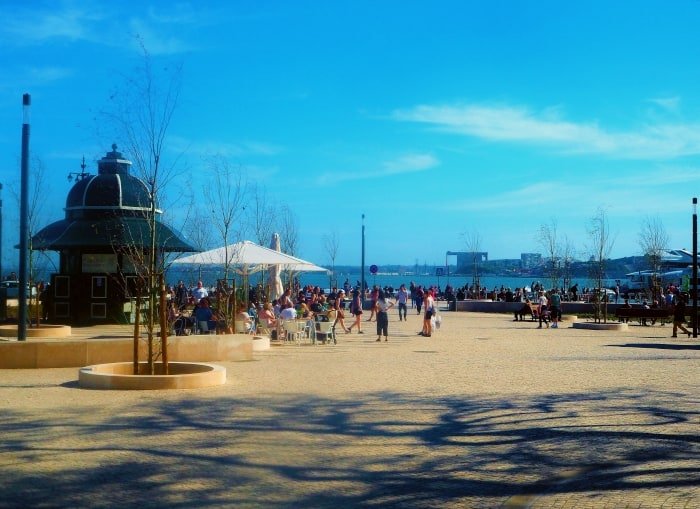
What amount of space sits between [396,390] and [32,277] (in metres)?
17.7

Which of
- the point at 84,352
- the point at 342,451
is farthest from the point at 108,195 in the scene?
the point at 342,451

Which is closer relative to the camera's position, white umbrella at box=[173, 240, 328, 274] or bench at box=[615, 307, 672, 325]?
white umbrella at box=[173, 240, 328, 274]

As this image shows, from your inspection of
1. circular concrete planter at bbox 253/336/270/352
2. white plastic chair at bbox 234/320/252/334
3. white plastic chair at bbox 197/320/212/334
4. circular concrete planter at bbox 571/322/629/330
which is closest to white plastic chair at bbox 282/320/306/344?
white plastic chair at bbox 234/320/252/334

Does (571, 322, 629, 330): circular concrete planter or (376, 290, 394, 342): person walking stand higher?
(376, 290, 394, 342): person walking

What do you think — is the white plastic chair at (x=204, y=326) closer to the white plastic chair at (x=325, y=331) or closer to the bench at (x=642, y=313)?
the white plastic chair at (x=325, y=331)

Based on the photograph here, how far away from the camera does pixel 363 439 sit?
934cm

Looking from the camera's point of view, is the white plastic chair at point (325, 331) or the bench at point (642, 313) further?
the bench at point (642, 313)

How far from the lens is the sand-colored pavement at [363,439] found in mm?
7090

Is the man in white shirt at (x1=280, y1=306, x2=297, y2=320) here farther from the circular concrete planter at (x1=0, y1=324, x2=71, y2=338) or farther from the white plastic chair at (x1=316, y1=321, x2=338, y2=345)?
the circular concrete planter at (x1=0, y1=324, x2=71, y2=338)

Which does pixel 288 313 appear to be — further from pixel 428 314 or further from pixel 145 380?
pixel 145 380

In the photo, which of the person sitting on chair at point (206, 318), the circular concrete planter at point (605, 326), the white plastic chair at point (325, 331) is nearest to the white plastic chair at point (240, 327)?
the person sitting on chair at point (206, 318)

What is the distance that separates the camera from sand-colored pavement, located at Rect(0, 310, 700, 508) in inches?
279

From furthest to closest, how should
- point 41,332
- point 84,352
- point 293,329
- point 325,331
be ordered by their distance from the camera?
point 325,331 → point 293,329 → point 41,332 → point 84,352

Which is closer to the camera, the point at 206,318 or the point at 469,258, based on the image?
the point at 206,318
